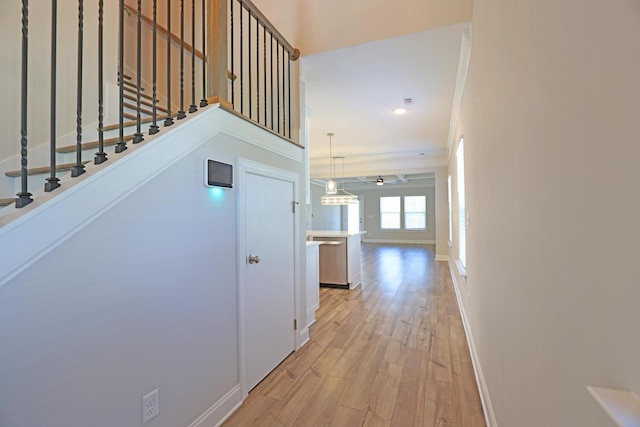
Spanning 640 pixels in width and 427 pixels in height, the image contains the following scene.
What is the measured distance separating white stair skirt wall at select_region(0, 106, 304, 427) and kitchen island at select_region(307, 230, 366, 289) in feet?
10.2

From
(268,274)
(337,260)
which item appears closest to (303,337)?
(268,274)

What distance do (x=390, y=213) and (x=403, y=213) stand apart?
1.85 feet

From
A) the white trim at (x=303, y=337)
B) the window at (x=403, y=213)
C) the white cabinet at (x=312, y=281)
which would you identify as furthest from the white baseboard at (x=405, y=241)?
the white trim at (x=303, y=337)

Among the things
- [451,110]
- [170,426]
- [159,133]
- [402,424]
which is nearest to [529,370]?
[402,424]

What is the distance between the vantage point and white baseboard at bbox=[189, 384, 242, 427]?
1.79 m

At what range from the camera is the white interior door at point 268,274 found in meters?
2.25

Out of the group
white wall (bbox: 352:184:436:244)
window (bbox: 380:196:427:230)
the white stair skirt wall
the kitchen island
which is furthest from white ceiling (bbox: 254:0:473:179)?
window (bbox: 380:196:427:230)

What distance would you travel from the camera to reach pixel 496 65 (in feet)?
5.29

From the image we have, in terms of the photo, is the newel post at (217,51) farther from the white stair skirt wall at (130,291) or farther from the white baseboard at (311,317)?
the white baseboard at (311,317)

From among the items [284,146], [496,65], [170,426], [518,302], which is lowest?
[170,426]

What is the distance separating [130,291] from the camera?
139cm

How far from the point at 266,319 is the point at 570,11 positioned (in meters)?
2.39

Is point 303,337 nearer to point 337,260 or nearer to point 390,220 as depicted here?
point 337,260

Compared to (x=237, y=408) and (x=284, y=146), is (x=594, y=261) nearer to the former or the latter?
(x=237, y=408)
